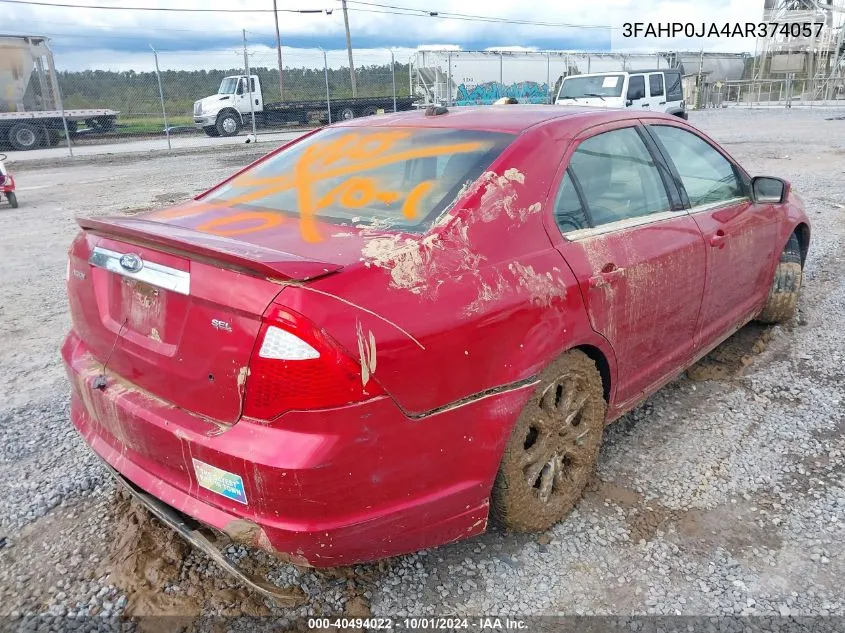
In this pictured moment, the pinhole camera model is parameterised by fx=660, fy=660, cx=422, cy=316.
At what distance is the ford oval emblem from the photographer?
2156 millimetres

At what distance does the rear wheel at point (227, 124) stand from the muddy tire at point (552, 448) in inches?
1026

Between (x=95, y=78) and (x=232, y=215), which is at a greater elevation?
(x=95, y=78)

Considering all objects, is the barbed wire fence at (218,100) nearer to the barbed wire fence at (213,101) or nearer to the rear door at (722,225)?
the barbed wire fence at (213,101)

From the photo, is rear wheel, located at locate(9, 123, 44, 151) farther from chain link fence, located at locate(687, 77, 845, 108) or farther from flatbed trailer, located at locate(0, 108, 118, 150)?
chain link fence, located at locate(687, 77, 845, 108)

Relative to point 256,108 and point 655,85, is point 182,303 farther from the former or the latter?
point 256,108

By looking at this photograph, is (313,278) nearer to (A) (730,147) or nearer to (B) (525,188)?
(B) (525,188)

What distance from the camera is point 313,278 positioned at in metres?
1.87

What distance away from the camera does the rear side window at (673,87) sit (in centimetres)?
2083

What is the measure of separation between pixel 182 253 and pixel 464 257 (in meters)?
0.89

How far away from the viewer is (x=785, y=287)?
4293 millimetres

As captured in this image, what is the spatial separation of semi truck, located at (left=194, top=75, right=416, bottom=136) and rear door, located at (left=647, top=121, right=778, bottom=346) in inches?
926

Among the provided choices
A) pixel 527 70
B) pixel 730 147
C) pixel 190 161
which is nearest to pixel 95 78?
pixel 190 161

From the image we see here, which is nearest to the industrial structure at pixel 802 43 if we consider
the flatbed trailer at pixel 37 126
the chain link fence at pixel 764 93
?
the chain link fence at pixel 764 93

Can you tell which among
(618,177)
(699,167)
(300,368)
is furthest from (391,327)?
(699,167)
